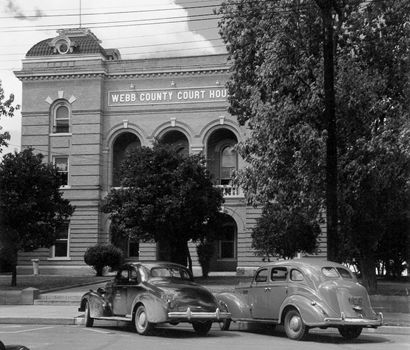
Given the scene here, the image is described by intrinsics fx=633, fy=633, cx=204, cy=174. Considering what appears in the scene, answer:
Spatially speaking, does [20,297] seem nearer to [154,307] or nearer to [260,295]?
[154,307]

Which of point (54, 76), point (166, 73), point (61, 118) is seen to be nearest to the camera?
point (166, 73)

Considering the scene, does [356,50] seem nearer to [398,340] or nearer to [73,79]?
[398,340]

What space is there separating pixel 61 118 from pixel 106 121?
340cm

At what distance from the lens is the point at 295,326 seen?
543 inches

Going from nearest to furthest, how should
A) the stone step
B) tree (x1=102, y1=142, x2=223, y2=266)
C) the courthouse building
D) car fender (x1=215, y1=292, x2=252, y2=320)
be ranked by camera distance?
car fender (x1=215, y1=292, x2=252, y2=320)
the stone step
tree (x1=102, y1=142, x2=223, y2=266)
the courthouse building

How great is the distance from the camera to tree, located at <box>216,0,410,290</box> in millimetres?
19828

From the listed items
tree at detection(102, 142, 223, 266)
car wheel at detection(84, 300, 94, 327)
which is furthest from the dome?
car wheel at detection(84, 300, 94, 327)

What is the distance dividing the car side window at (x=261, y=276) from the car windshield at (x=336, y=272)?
1597mm

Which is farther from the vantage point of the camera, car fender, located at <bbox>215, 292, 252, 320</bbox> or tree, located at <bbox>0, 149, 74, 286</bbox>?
tree, located at <bbox>0, 149, 74, 286</bbox>

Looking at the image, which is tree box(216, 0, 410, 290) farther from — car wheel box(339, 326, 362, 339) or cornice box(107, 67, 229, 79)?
cornice box(107, 67, 229, 79)

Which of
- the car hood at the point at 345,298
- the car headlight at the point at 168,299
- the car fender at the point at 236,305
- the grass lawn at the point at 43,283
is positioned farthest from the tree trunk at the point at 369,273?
the grass lawn at the point at 43,283

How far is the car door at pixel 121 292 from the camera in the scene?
15070mm

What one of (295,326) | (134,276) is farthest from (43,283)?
(295,326)

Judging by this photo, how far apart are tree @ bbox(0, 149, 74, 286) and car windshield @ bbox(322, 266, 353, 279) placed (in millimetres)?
16036
